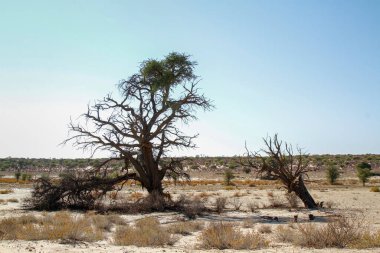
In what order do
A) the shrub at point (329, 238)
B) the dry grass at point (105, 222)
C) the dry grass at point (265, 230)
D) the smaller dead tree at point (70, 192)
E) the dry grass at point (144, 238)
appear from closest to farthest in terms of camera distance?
1. the shrub at point (329, 238)
2. the dry grass at point (144, 238)
3. the dry grass at point (265, 230)
4. the dry grass at point (105, 222)
5. the smaller dead tree at point (70, 192)

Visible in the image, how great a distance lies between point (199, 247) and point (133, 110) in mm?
14080

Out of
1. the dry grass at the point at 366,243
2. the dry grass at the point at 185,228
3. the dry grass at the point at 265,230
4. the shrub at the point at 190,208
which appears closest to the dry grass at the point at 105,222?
the dry grass at the point at 185,228

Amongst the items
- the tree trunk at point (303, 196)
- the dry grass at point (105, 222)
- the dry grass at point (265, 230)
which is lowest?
the dry grass at point (265, 230)

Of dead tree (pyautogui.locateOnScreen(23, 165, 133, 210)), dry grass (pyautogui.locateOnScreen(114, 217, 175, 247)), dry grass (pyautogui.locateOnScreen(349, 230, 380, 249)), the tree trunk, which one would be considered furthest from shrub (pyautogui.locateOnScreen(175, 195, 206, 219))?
dry grass (pyautogui.locateOnScreen(349, 230, 380, 249))

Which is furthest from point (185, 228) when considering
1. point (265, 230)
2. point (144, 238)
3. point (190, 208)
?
point (190, 208)

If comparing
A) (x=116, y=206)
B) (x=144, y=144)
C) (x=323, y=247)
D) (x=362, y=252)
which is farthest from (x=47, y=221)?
(x=362, y=252)

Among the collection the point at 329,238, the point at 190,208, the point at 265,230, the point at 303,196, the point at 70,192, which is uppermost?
the point at 70,192

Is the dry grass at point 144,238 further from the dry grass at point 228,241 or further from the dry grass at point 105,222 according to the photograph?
the dry grass at point 105,222

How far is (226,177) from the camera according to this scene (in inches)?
2109

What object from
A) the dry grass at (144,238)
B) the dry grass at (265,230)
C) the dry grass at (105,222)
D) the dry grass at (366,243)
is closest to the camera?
the dry grass at (366,243)

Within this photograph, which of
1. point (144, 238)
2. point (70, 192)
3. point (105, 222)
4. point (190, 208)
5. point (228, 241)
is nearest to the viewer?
point (228, 241)

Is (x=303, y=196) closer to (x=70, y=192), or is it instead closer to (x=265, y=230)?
(x=265, y=230)

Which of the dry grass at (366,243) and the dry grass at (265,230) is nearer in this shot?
the dry grass at (366,243)

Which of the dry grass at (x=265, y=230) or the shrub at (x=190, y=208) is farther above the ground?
the shrub at (x=190, y=208)
